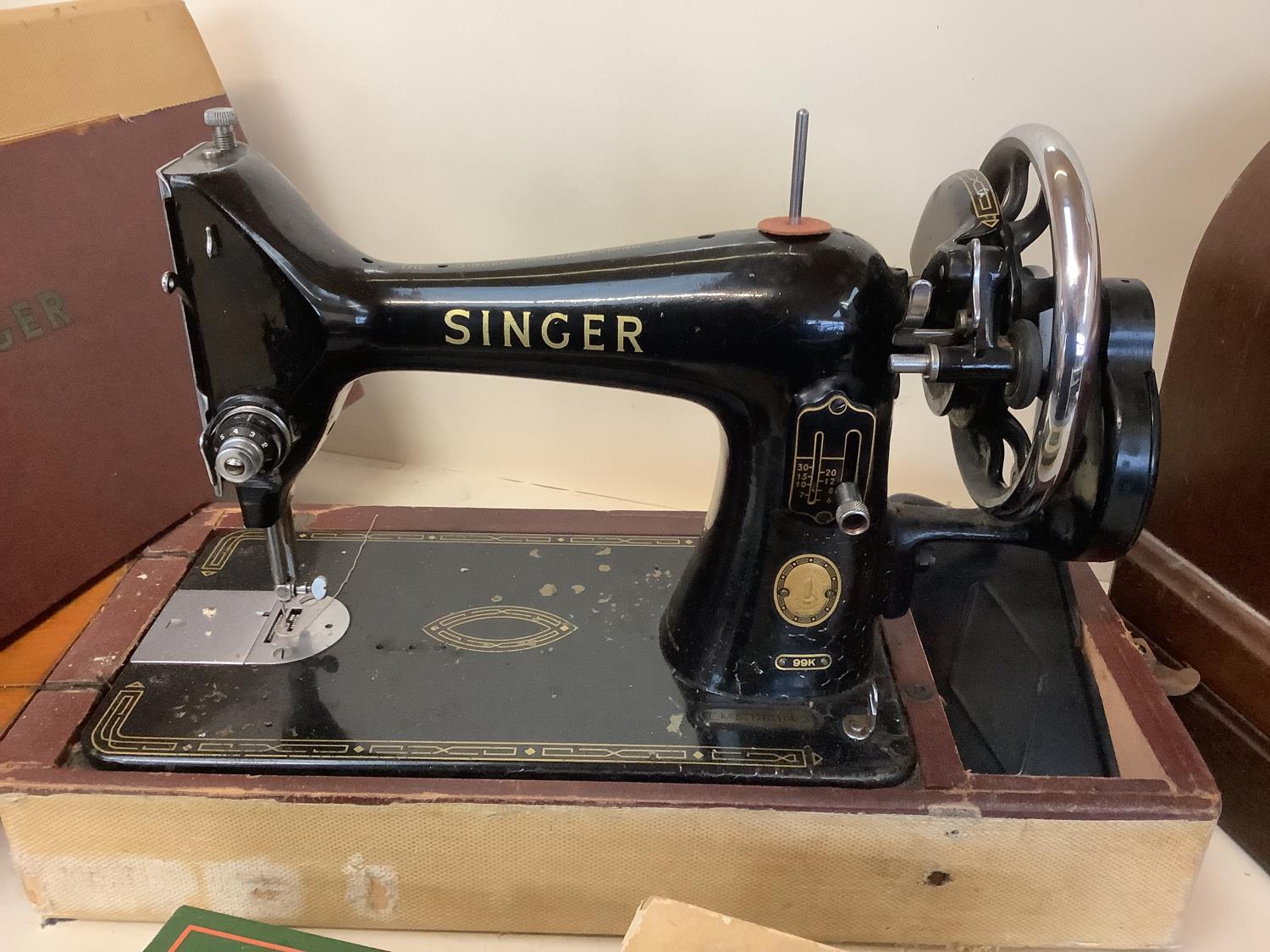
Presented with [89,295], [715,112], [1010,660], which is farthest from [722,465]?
[89,295]

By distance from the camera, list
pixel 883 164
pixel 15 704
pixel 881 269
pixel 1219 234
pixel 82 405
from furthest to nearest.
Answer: pixel 883 164 < pixel 82 405 < pixel 1219 234 < pixel 15 704 < pixel 881 269

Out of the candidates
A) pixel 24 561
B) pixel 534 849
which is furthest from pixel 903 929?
pixel 24 561

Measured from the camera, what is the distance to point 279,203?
92 centimetres

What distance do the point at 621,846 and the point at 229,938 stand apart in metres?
0.35

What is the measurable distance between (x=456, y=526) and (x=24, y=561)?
1.67 ft

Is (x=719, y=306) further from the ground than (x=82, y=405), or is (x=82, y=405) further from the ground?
(x=719, y=306)

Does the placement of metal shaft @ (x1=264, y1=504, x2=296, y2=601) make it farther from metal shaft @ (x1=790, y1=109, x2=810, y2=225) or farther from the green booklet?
metal shaft @ (x1=790, y1=109, x2=810, y2=225)

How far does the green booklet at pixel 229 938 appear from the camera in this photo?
0.85 meters

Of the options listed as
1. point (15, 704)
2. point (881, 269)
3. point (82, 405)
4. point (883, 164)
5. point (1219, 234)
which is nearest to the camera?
point (881, 269)

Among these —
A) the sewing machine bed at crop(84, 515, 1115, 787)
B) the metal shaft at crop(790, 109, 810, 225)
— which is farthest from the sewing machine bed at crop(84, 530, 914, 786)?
the metal shaft at crop(790, 109, 810, 225)

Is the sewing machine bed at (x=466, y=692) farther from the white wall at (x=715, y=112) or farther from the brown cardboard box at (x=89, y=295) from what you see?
the white wall at (x=715, y=112)

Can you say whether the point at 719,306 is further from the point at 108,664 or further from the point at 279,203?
the point at 108,664

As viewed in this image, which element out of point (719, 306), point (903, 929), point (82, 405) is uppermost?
point (719, 306)

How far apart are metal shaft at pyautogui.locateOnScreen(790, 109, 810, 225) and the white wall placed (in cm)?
49
